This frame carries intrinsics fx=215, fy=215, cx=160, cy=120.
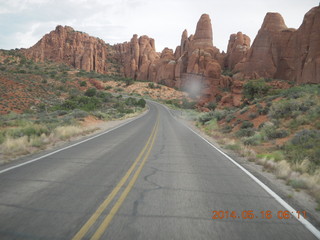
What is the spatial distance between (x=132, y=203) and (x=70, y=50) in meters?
124

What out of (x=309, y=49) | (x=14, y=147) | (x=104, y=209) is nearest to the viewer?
(x=104, y=209)

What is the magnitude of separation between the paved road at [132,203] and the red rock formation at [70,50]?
10704 cm

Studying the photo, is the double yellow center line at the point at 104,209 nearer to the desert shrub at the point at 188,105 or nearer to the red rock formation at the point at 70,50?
the desert shrub at the point at 188,105

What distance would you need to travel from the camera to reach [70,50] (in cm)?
11300

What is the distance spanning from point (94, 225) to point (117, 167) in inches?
143

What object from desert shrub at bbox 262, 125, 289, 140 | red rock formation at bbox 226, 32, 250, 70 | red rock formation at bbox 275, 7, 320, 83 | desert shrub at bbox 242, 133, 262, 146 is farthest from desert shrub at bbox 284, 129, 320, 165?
red rock formation at bbox 226, 32, 250, 70

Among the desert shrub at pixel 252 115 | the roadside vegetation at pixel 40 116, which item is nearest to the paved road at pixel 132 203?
the roadside vegetation at pixel 40 116

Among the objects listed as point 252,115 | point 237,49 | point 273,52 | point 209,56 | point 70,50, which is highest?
point 70,50

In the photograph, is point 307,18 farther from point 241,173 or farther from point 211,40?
point 241,173

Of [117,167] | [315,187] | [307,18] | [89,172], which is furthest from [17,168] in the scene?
[307,18]

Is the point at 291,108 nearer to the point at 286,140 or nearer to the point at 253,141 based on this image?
the point at 286,140

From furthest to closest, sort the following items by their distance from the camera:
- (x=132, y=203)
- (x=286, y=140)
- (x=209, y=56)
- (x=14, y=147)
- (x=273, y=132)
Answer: (x=209, y=56)
(x=273, y=132)
(x=286, y=140)
(x=14, y=147)
(x=132, y=203)

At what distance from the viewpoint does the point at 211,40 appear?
3280 inches

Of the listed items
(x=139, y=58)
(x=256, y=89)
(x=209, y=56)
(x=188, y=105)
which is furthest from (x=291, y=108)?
(x=139, y=58)
